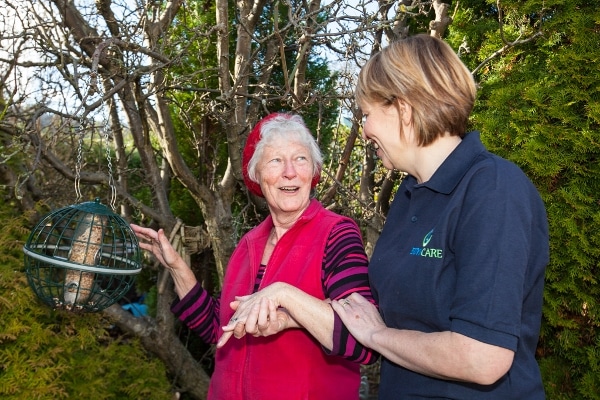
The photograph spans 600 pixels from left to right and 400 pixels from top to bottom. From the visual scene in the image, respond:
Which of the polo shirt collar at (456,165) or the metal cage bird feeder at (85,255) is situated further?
the metal cage bird feeder at (85,255)

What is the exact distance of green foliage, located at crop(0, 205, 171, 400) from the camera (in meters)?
2.95

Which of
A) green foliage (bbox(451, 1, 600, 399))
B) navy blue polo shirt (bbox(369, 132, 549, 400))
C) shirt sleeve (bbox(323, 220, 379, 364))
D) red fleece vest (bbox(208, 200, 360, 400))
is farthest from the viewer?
green foliage (bbox(451, 1, 600, 399))

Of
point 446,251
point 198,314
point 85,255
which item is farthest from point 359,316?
point 85,255

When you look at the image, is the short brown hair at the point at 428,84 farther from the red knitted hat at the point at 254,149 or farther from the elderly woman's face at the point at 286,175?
the red knitted hat at the point at 254,149

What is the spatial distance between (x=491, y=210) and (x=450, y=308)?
248 millimetres

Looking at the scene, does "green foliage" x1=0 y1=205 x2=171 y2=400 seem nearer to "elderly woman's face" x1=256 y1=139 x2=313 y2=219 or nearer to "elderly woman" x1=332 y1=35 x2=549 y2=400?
"elderly woman's face" x1=256 y1=139 x2=313 y2=219

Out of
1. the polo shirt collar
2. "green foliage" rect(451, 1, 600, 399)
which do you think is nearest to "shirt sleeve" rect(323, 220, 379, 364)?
the polo shirt collar

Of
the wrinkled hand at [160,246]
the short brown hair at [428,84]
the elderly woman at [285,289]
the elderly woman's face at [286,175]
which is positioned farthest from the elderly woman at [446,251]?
the wrinkled hand at [160,246]

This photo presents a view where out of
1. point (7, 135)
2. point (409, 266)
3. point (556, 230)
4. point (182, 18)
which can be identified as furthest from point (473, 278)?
point (182, 18)

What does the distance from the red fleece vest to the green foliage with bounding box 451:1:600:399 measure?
990 millimetres

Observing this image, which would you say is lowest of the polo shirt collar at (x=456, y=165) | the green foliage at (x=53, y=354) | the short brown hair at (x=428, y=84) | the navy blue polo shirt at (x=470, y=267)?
the green foliage at (x=53, y=354)

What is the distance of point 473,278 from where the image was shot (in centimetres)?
127

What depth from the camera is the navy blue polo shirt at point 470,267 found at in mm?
1252

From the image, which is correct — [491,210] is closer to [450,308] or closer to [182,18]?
[450,308]
